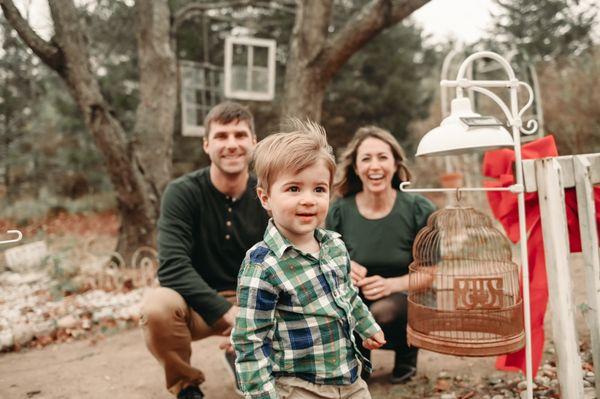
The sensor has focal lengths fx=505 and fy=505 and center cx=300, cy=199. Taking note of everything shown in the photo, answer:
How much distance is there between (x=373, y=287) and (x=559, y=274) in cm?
95

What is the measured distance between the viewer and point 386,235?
121 inches

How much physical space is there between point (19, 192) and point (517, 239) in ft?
40.4

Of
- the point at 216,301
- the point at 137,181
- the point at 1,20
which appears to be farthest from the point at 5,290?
the point at 1,20

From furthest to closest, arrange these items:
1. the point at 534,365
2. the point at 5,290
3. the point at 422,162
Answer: the point at 422,162 → the point at 5,290 → the point at 534,365

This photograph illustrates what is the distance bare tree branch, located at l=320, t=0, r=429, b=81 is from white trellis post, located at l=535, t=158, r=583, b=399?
3.23 m

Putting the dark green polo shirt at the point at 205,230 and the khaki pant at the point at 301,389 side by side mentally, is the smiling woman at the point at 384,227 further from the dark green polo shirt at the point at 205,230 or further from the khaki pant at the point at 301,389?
the khaki pant at the point at 301,389

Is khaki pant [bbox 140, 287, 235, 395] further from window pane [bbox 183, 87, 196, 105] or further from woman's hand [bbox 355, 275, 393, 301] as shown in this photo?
window pane [bbox 183, 87, 196, 105]

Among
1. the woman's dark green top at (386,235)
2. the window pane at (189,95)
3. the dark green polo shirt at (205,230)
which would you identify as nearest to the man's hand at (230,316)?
the dark green polo shirt at (205,230)

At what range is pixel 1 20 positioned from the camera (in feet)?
27.4

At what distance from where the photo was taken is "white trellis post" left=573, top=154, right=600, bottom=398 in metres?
2.37

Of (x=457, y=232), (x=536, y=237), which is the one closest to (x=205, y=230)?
(x=457, y=232)

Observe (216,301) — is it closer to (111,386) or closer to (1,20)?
(111,386)

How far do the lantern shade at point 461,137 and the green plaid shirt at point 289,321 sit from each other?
0.68m

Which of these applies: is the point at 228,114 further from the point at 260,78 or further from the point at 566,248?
the point at 260,78
